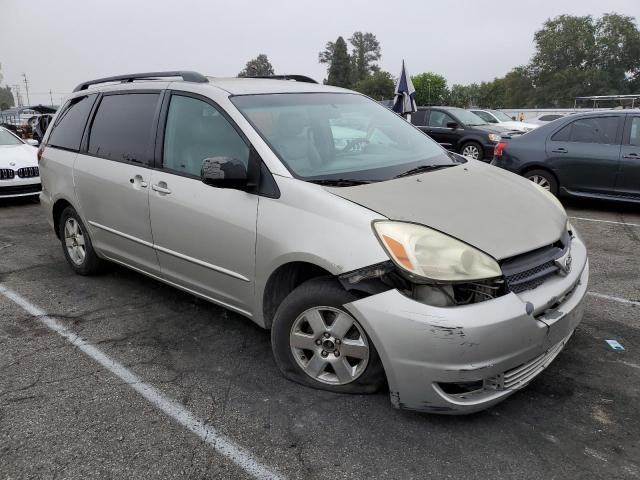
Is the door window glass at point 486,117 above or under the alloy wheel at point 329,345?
above

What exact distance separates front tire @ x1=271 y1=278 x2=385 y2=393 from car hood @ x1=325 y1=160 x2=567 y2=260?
512 mm

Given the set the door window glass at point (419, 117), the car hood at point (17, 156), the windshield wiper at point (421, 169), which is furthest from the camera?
the door window glass at point (419, 117)

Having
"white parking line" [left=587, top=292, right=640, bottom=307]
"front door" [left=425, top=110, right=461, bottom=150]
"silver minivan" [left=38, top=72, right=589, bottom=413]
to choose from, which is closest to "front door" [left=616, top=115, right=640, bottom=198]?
"white parking line" [left=587, top=292, right=640, bottom=307]

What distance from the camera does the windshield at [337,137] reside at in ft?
10.5

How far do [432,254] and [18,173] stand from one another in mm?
8195

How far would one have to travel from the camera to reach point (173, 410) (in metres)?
2.85

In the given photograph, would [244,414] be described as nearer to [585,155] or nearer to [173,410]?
[173,410]

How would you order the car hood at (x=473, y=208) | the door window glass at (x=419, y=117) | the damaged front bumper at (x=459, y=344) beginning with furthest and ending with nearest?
the door window glass at (x=419, y=117) → the car hood at (x=473, y=208) → the damaged front bumper at (x=459, y=344)

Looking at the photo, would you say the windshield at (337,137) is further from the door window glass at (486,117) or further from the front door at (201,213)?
the door window glass at (486,117)

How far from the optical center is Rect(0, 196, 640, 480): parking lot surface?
→ 95.1 inches

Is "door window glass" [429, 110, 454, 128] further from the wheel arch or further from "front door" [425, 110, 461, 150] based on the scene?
the wheel arch

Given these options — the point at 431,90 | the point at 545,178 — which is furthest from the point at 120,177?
the point at 431,90

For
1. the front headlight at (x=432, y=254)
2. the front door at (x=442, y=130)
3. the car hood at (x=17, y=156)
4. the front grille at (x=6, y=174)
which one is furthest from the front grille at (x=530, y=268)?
the front door at (x=442, y=130)

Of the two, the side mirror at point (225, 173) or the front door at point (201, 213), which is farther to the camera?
the front door at point (201, 213)
